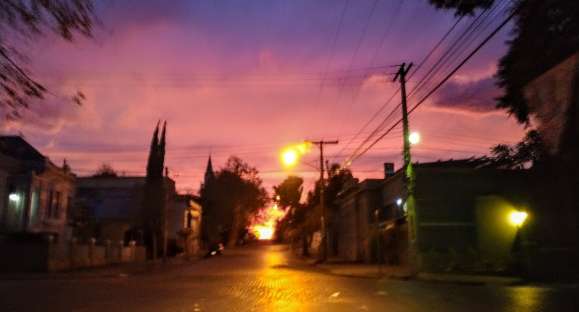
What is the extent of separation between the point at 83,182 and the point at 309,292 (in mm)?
58076

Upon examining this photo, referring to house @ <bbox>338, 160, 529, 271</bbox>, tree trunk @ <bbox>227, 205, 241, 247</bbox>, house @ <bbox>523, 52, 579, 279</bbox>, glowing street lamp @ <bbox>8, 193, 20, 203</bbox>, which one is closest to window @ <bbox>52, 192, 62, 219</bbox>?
glowing street lamp @ <bbox>8, 193, 20, 203</bbox>

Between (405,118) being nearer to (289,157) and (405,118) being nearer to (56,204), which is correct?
(289,157)

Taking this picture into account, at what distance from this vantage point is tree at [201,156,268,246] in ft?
290

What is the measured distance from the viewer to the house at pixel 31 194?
38.8 metres

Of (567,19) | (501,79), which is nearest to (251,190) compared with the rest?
(501,79)

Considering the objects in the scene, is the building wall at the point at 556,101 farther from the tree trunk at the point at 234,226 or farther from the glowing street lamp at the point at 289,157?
the tree trunk at the point at 234,226

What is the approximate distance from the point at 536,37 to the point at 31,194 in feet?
109

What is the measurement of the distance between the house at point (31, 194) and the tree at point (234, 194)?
1716 inches

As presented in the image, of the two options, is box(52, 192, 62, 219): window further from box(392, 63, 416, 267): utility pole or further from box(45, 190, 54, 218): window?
box(392, 63, 416, 267): utility pole

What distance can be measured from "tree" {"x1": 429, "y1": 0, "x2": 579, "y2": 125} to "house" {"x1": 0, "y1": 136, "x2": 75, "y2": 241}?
28.8m

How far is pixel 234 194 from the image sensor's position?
88438 millimetres

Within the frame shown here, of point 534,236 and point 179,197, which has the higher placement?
point 179,197

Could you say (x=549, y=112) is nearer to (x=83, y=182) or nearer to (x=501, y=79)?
(x=501, y=79)

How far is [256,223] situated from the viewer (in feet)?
323
